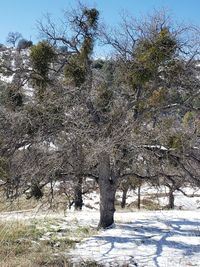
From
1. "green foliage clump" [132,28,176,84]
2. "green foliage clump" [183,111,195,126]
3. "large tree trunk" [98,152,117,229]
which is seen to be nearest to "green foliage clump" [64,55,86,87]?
"green foliage clump" [132,28,176,84]

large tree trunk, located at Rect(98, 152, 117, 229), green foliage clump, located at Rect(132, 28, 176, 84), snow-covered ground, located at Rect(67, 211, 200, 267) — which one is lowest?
snow-covered ground, located at Rect(67, 211, 200, 267)

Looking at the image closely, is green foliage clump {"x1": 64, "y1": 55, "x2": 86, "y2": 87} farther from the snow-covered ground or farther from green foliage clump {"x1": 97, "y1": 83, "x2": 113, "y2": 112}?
the snow-covered ground

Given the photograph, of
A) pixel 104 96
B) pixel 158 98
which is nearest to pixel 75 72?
pixel 104 96

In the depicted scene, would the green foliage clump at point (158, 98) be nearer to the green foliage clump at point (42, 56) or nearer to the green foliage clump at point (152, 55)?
the green foliage clump at point (152, 55)

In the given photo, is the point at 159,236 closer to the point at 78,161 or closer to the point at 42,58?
the point at 78,161

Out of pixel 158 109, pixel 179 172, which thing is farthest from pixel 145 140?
pixel 179 172

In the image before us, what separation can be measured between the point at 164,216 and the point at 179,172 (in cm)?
248

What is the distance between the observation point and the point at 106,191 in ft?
33.8

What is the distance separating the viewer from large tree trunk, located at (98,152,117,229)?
10.2 metres

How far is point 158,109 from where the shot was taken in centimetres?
942

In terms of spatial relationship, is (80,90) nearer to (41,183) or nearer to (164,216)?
(41,183)

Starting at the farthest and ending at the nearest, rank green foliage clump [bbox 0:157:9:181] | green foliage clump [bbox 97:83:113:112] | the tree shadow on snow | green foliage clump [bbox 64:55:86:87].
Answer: green foliage clump [bbox 97:83:113:112] → green foliage clump [bbox 64:55:86:87] → green foliage clump [bbox 0:157:9:181] → the tree shadow on snow

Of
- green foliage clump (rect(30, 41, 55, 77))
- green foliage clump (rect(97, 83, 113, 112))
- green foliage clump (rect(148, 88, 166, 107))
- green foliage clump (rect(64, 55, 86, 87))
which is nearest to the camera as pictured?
green foliage clump (rect(30, 41, 55, 77))

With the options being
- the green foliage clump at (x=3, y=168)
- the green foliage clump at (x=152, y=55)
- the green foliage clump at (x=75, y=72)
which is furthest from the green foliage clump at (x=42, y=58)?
the green foliage clump at (x=152, y=55)
